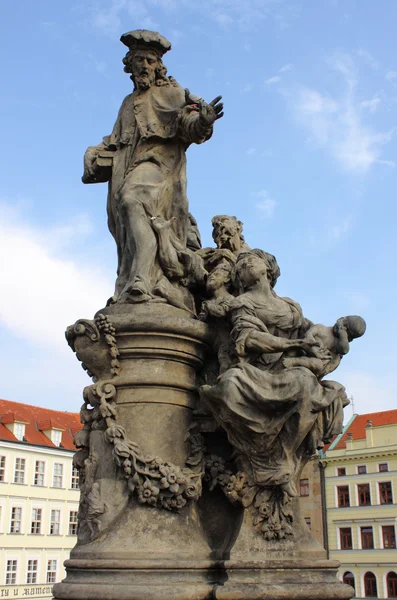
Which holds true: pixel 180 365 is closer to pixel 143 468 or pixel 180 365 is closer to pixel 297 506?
pixel 143 468

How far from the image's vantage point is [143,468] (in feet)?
16.6

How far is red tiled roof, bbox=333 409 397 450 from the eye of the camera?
1797 inches

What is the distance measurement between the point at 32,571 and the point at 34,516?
3118 mm

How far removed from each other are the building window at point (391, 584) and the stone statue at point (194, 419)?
39669 mm

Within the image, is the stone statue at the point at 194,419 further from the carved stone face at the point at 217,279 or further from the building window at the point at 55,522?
the building window at the point at 55,522

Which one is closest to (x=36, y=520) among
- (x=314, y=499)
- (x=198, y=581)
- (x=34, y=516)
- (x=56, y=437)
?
(x=34, y=516)

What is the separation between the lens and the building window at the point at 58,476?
143ft

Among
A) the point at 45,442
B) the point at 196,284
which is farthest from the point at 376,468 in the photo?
the point at 196,284

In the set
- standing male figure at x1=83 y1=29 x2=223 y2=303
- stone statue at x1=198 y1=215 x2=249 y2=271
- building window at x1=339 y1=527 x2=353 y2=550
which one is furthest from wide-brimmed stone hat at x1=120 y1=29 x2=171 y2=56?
building window at x1=339 y1=527 x2=353 y2=550

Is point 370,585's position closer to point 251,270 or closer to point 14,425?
point 14,425

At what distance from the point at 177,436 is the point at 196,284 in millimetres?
1473

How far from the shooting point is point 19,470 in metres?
41.5

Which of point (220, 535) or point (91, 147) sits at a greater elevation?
point (91, 147)

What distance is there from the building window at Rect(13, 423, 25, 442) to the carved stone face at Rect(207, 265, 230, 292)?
3858 centimetres
